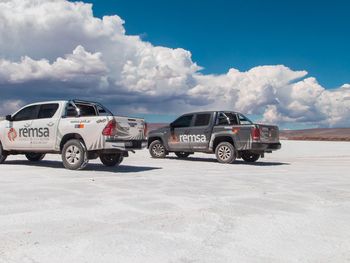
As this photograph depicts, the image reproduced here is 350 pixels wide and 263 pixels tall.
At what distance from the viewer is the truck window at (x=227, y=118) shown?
15.5 meters

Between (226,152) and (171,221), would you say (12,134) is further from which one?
(171,221)

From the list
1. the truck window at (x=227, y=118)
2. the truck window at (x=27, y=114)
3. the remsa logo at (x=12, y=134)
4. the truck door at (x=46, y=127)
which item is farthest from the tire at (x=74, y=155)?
the truck window at (x=227, y=118)

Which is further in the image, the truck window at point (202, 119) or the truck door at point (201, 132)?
the truck window at point (202, 119)

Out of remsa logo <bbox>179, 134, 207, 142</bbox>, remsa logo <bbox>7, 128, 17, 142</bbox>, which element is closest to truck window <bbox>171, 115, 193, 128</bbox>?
remsa logo <bbox>179, 134, 207, 142</bbox>

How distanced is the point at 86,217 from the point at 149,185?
10.7 feet

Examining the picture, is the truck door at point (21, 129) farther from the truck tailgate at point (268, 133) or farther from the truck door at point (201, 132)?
the truck tailgate at point (268, 133)

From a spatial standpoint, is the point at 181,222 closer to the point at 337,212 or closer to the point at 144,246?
the point at 144,246

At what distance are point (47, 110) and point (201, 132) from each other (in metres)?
6.01

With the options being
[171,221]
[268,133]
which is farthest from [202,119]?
[171,221]

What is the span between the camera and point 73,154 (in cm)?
1142

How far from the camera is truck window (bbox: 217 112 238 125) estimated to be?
608 inches

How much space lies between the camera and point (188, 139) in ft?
53.6

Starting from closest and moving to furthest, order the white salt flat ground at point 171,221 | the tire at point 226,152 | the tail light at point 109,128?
1. the white salt flat ground at point 171,221
2. the tail light at point 109,128
3. the tire at point 226,152

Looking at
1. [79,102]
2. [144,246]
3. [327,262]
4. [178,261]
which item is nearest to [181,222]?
[144,246]
